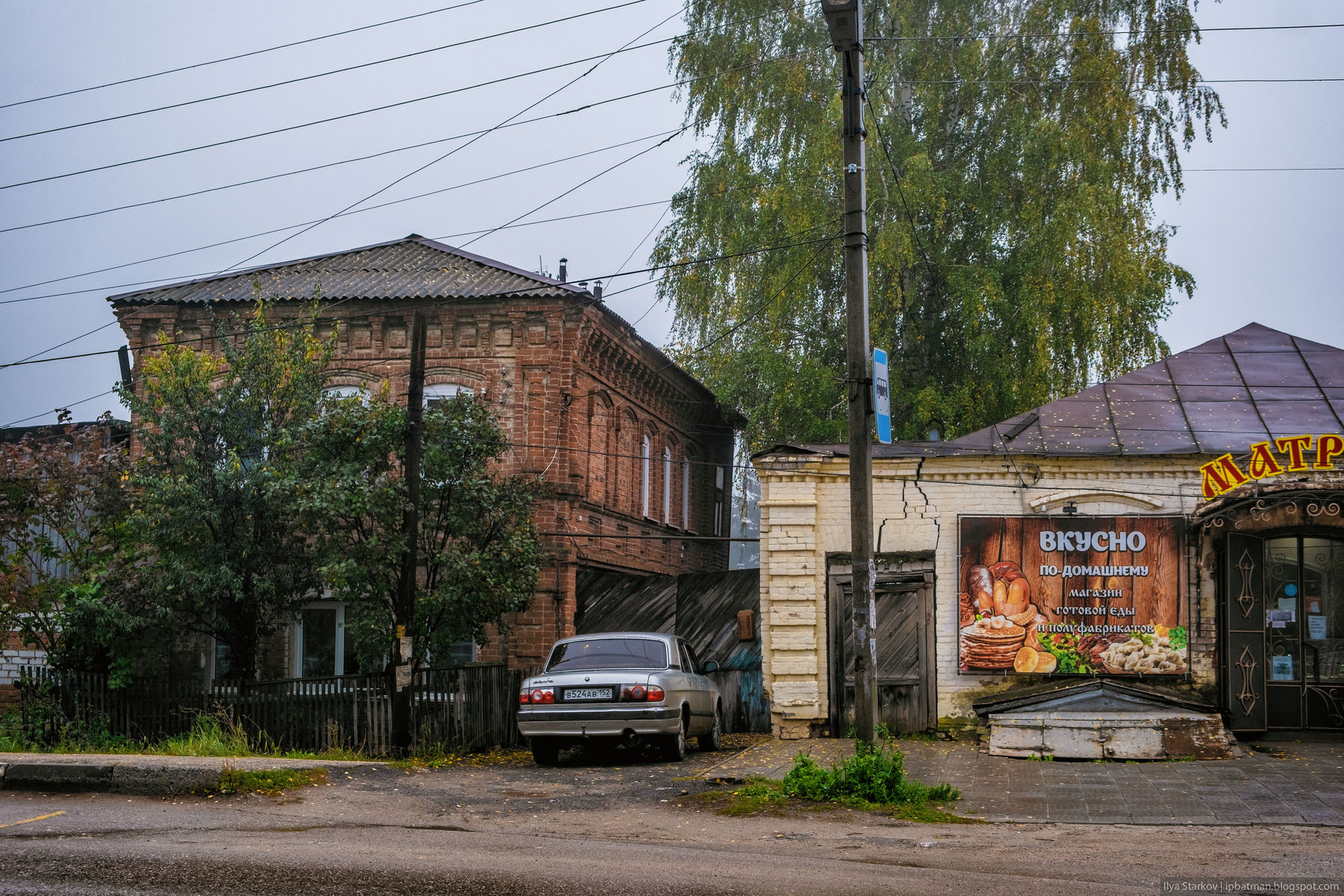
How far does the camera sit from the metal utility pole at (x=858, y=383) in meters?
10.7

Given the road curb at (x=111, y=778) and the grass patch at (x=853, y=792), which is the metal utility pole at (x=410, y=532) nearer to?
the road curb at (x=111, y=778)

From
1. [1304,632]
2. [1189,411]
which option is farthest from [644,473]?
[1304,632]

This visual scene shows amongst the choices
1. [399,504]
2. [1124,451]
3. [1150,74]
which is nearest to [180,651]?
[399,504]

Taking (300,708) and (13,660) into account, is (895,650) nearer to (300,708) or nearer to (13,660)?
(300,708)

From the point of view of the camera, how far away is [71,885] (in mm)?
6199

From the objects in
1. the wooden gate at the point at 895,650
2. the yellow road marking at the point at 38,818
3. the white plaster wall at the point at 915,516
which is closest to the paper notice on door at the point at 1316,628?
the white plaster wall at the point at 915,516

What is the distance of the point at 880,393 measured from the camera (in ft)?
35.8

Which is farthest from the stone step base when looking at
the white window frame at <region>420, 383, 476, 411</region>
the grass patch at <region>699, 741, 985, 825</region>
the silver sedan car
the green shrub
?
the white window frame at <region>420, 383, 476, 411</region>

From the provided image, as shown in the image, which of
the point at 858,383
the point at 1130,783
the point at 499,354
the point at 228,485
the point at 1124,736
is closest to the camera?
the point at 858,383

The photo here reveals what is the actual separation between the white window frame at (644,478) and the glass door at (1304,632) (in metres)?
13.9

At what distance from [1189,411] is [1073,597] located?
3315 millimetres

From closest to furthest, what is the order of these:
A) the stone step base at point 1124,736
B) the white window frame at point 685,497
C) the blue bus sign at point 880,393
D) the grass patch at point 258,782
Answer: the grass patch at point 258,782, the blue bus sign at point 880,393, the stone step base at point 1124,736, the white window frame at point 685,497

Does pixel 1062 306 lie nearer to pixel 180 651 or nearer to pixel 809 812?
pixel 809 812

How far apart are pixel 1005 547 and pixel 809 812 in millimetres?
6698
